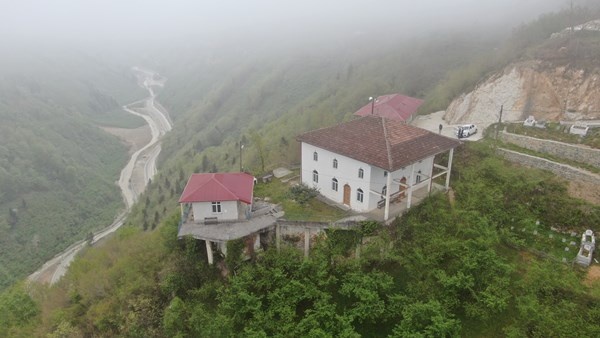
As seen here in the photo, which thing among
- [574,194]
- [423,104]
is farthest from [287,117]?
[574,194]

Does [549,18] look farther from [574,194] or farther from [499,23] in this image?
[499,23]

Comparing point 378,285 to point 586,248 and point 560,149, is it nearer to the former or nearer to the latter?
point 586,248

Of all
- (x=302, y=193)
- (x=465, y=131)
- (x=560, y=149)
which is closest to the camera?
(x=302, y=193)

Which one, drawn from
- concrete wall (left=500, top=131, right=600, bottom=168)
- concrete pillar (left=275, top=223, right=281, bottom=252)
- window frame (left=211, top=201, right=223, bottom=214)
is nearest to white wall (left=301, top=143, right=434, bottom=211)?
concrete pillar (left=275, top=223, right=281, bottom=252)

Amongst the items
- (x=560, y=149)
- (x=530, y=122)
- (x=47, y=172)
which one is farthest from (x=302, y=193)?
(x=47, y=172)

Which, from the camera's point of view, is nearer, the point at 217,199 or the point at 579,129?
the point at 217,199

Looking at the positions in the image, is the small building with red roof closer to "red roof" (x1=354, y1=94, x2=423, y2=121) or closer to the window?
the window

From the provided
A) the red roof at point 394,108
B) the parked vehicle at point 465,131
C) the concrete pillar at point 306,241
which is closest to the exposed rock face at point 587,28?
the red roof at point 394,108
